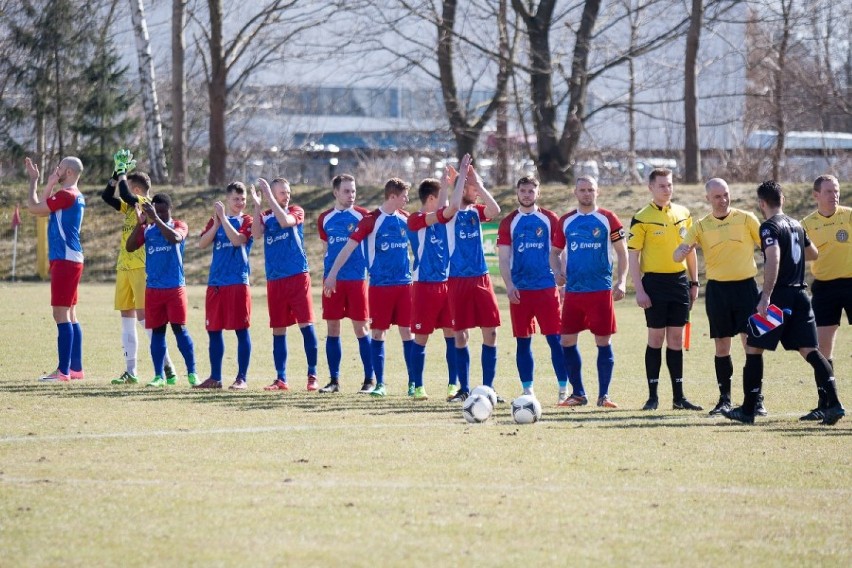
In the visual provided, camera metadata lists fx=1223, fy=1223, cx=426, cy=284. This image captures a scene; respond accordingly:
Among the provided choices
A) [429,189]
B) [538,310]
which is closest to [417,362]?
[538,310]

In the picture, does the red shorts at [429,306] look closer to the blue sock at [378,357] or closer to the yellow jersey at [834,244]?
the blue sock at [378,357]

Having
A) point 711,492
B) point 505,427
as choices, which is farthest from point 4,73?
point 711,492

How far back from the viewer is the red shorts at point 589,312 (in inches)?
455

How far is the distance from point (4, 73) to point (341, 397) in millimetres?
37486

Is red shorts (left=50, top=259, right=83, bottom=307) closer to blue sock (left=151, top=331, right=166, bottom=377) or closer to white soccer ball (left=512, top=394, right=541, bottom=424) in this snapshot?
blue sock (left=151, top=331, right=166, bottom=377)

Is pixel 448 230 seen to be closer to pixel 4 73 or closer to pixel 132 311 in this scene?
pixel 132 311

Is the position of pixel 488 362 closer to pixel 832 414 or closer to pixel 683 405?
pixel 683 405

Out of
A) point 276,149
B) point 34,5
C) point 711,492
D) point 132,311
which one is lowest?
point 711,492

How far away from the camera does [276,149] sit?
59.4 m

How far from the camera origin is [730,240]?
36.0 feet

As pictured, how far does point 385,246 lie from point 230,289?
179cm

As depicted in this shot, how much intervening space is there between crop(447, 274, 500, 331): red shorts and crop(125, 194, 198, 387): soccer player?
3002 millimetres

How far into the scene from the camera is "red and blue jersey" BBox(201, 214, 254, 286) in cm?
1304

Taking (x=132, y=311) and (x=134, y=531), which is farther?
(x=132, y=311)
